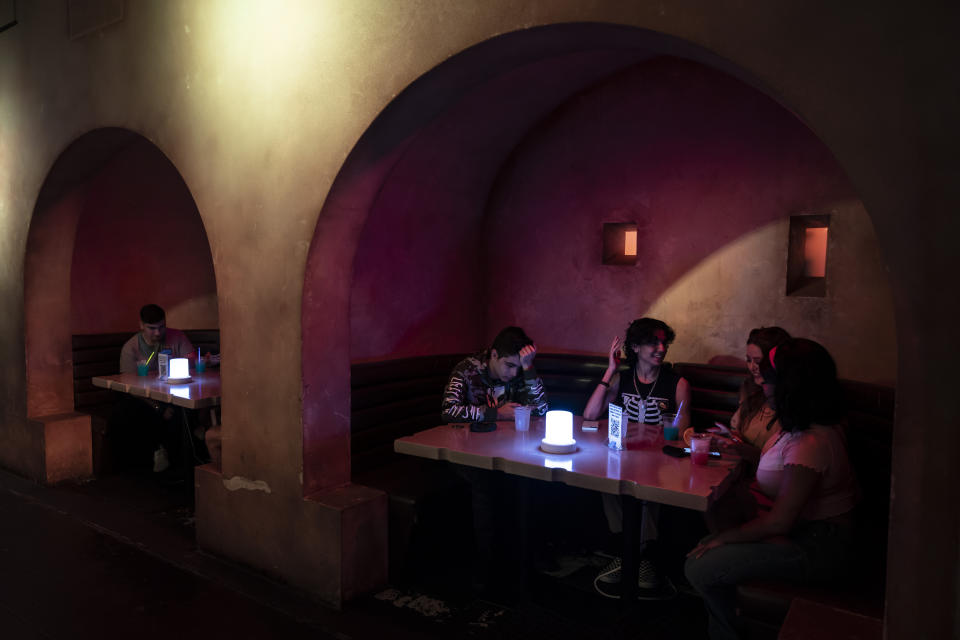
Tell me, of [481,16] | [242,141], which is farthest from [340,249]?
[481,16]

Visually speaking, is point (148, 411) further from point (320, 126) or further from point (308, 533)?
point (320, 126)

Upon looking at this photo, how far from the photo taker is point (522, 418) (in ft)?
11.9

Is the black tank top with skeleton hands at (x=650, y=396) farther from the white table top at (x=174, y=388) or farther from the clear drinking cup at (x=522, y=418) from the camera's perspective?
the white table top at (x=174, y=388)

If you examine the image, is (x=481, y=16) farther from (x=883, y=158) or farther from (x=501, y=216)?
(x=501, y=216)

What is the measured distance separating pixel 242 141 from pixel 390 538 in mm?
2386

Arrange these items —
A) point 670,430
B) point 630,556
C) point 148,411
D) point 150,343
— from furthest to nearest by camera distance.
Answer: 1. point 148,411
2. point 150,343
3. point 670,430
4. point 630,556

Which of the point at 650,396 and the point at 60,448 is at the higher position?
the point at 650,396

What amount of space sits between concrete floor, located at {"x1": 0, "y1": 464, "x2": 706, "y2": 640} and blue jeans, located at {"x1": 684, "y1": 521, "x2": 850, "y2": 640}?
62 cm

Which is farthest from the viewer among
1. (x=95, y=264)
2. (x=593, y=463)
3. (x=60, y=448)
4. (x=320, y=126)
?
(x=95, y=264)

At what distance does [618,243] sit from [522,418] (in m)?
2.12

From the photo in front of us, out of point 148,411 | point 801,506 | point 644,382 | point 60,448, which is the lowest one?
point 60,448

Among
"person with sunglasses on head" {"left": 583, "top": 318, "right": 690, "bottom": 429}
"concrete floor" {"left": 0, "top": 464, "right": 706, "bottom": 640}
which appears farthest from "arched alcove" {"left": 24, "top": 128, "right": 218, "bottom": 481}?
"person with sunglasses on head" {"left": 583, "top": 318, "right": 690, "bottom": 429}

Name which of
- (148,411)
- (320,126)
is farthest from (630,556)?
(148,411)

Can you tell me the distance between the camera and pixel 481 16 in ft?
9.12
